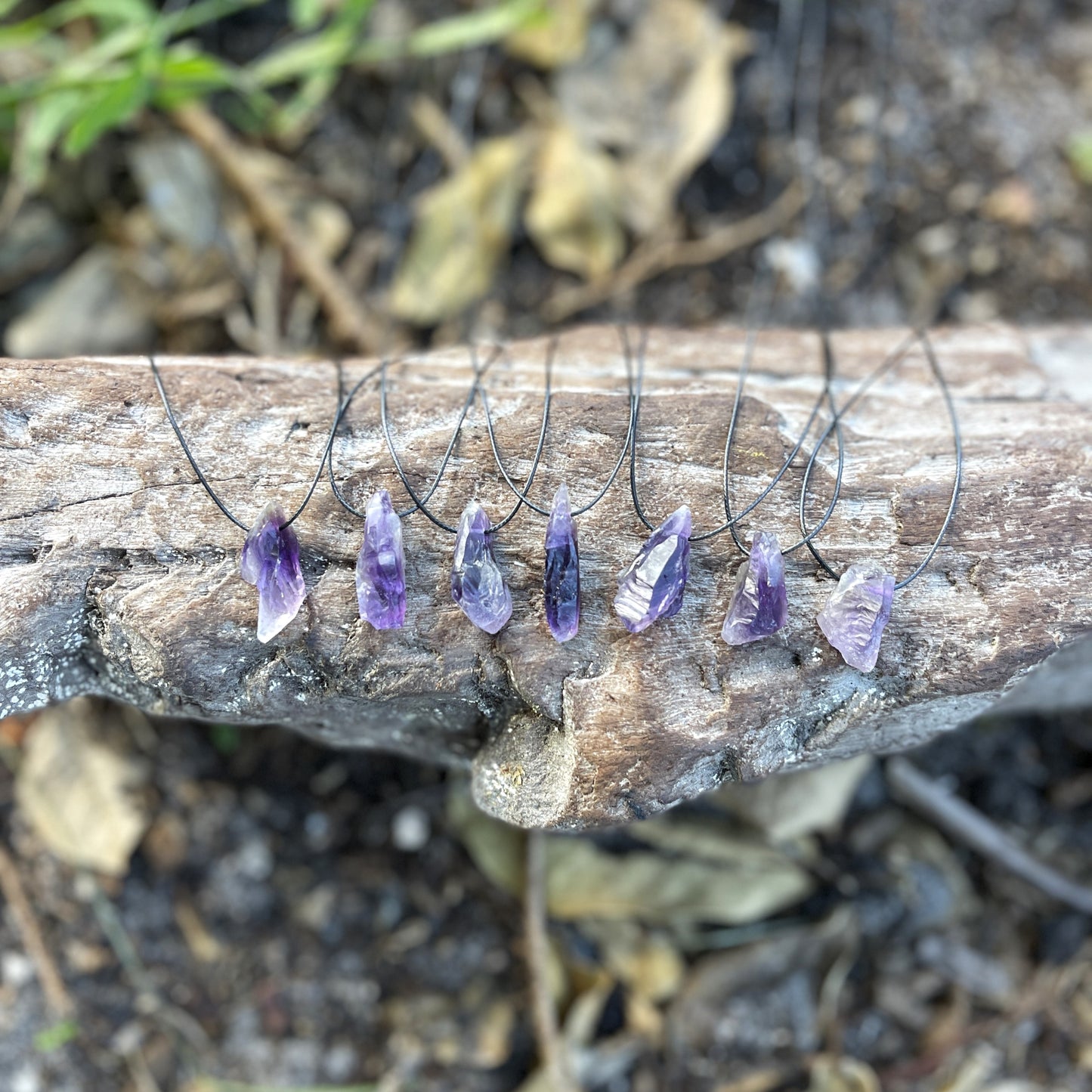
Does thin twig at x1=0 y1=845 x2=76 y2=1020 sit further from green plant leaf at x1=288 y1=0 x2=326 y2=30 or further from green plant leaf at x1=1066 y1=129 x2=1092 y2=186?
green plant leaf at x1=1066 y1=129 x2=1092 y2=186

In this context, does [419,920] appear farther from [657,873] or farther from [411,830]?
[657,873]

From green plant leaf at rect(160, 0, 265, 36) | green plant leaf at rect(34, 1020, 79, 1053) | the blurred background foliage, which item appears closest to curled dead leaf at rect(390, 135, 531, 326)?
the blurred background foliage

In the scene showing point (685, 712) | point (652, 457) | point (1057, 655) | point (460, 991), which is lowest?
point (460, 991)

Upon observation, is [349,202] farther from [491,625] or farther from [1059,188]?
[1059,188]

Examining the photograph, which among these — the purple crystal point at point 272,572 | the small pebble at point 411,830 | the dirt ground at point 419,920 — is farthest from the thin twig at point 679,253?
the purple crystal point at point 272,572

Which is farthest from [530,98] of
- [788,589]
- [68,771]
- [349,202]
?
[68,771]

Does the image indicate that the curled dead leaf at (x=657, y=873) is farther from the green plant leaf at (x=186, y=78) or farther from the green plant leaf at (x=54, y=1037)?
the green plant leaf at (x=186, y=78)
